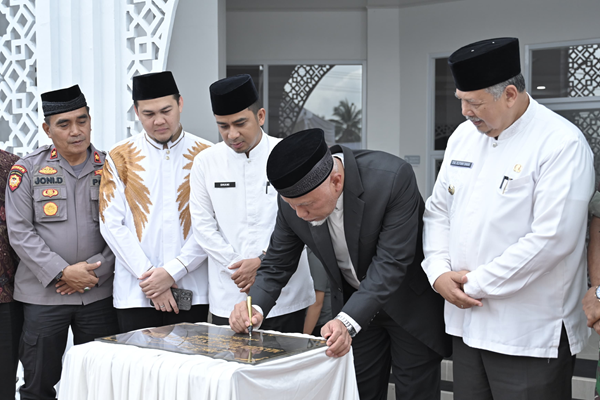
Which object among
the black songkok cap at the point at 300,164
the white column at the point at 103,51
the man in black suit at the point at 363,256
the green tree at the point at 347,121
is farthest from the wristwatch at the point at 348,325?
the green tree at the point at 347,121

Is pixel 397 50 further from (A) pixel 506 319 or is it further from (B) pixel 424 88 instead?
(A) pixel 506 319

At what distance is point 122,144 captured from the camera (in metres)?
3.29

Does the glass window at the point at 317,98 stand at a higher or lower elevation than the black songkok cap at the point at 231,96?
higher

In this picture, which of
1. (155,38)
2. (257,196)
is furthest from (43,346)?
(155,38)

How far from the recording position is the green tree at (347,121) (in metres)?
8.07

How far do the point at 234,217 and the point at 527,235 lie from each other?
1484mm

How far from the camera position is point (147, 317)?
3154 millimetres

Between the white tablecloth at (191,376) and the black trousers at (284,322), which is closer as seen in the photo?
the white tablecloth at (191,376)

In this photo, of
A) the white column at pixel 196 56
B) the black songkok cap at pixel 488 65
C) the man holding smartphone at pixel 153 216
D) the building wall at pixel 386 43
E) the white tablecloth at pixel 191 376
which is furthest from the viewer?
the building wall at pixel 386 43

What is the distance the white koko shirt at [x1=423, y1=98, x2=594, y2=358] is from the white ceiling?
5.75 metres

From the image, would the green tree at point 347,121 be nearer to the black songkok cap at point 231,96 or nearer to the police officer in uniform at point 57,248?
the police officer in uniform at point 57,248

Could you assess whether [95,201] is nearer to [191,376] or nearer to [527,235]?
[191,376]

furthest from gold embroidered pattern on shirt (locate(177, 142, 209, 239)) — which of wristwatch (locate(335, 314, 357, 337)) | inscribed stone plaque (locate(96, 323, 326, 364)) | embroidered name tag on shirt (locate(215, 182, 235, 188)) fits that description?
wristwatch (locate(335, 314, 357, 337))

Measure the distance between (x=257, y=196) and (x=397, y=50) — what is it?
5.31m
